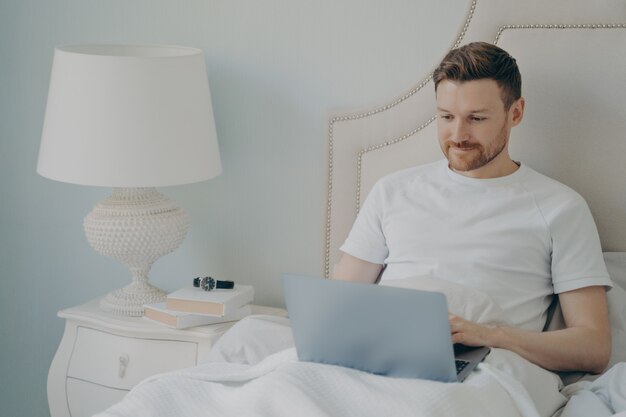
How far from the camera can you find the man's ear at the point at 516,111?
214cm

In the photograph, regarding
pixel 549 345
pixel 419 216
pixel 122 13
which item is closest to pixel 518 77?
pixel 419 216

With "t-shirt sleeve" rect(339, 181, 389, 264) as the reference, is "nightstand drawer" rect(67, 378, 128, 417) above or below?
below

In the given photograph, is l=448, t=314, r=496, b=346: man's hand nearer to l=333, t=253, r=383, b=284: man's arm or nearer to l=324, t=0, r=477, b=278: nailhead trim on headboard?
l=333, t=253, r=383, b=284: man's arm

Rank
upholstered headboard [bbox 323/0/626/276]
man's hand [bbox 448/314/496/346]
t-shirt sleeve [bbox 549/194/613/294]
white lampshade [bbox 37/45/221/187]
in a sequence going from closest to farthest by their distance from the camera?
man's hand [bbox 448/314/496/346], t-shirt sleeve [bbox 549/194/613/294], upholstered headboard [bbox 323/0/626/276], white lampshade [bbox 37/45/221/187]

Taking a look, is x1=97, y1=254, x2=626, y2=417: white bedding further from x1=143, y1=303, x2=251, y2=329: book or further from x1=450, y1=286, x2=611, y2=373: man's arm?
x1=143, y1=303, x2=251, y2=329: book

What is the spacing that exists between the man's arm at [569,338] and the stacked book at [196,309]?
689mm

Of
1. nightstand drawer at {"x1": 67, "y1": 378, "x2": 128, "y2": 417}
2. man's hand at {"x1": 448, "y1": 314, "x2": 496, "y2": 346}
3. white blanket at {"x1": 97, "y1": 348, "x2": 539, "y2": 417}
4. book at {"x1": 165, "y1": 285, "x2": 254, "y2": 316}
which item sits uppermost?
man's hand at {"x1": 448, "y1": 314, "x2": 496, "y2": 346}

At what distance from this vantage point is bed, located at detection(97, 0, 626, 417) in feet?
5.37

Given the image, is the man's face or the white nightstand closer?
the man's face

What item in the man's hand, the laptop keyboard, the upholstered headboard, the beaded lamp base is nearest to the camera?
the laptop keyboard

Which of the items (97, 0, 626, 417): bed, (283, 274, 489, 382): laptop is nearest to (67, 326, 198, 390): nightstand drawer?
(97, 0, 626, 417): bed

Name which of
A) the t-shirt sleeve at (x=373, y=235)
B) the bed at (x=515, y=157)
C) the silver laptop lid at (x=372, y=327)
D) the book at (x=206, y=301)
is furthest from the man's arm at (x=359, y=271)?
the silver laptop lid at (x=372, y=327)

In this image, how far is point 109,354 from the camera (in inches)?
96.8

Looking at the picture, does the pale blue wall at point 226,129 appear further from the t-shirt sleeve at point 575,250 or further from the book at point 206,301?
the t-shirt sleeve at point 575,250
